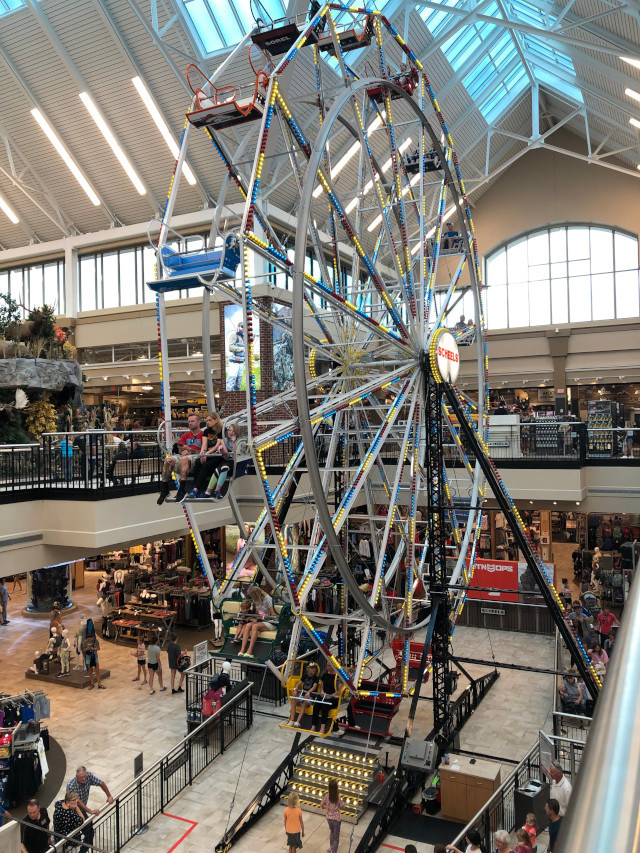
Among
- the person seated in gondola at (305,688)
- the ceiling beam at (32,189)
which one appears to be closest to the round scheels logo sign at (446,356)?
the person seated in gondola at (305,688)

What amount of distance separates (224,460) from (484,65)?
2345cm

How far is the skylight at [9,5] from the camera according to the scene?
2141 cm

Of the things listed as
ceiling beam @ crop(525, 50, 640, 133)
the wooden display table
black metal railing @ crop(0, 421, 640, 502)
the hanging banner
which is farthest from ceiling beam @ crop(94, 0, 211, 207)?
the hanging banner

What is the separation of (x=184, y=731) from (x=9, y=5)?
70.0 feet

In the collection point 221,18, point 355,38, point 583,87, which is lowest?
point 355,38

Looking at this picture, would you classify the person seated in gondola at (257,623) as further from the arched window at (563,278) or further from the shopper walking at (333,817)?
the arched window at (563,278)

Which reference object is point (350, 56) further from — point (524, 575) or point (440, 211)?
point (524, 575)

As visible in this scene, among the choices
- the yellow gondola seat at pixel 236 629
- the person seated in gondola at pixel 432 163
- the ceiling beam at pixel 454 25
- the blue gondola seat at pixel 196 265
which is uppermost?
the ceiling beam at pixel 454 25

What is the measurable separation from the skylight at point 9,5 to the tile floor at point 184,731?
18650 mm

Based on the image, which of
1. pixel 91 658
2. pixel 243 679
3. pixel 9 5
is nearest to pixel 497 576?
pixel 243 679

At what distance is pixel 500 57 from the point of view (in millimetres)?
27734

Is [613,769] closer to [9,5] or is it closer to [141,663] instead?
[141,663]

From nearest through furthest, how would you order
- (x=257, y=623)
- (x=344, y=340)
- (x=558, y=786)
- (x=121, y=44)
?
1. (x=558, y=786)
2. (x=257, y=623)
3. (x=344, y=340)
4. (x=121, y=44)

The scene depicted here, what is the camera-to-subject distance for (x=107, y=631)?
20.2m
